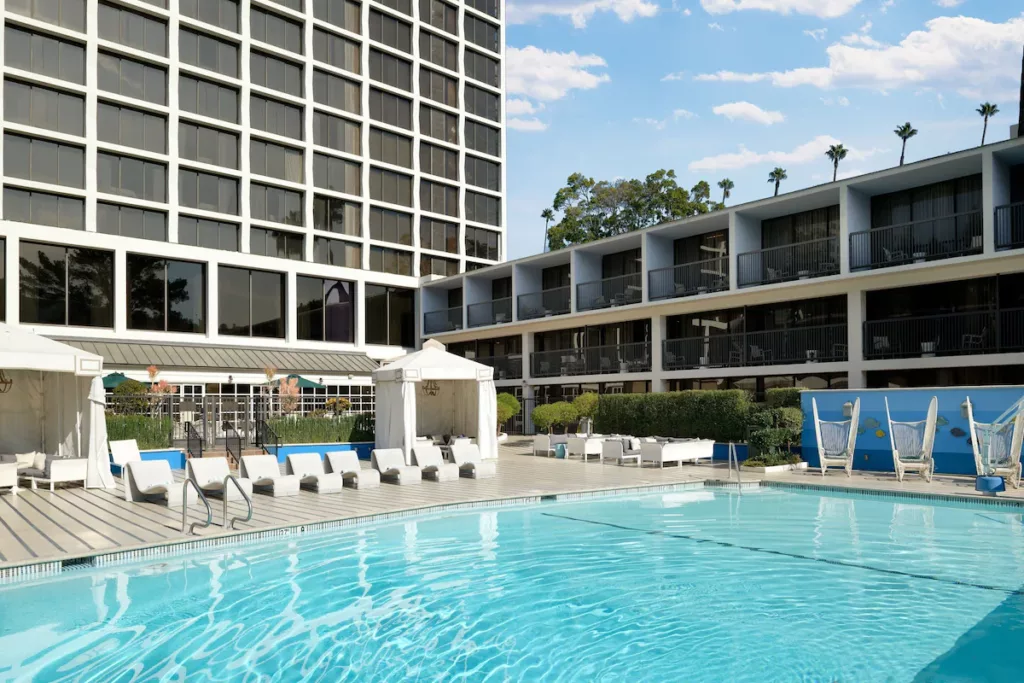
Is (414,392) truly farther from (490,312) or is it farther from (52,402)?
(490,312)

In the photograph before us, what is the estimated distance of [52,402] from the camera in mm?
17797

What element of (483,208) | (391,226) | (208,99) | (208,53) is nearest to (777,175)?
(483,208)

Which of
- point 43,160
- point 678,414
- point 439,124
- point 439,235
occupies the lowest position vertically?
point 678,414

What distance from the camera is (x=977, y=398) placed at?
16.8 m

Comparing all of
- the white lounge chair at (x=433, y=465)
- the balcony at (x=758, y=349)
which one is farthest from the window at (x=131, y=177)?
the balcony at (x=758, y=349)

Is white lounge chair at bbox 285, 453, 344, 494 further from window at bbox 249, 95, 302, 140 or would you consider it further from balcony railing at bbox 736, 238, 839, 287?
window at bbox 249, 95, 302, 140

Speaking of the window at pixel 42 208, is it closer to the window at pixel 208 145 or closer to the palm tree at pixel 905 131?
the window at pixel 208 145

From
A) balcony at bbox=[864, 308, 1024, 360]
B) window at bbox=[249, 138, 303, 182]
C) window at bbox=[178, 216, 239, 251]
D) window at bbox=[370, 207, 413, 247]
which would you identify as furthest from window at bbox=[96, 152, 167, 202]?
balcony at bbox=[864, 308, 1024, 360]

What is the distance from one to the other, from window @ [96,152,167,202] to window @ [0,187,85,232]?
1229mm

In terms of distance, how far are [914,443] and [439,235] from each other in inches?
1189

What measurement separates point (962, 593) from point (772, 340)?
1743 centimetres

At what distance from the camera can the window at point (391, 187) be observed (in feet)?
132

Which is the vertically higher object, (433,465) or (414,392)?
(414,392)

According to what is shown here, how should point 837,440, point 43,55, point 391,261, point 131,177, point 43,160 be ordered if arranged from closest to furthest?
1. point 837,440
2. point 43,160
3. point 43,55
4. point 131,177
5. point 391,261
